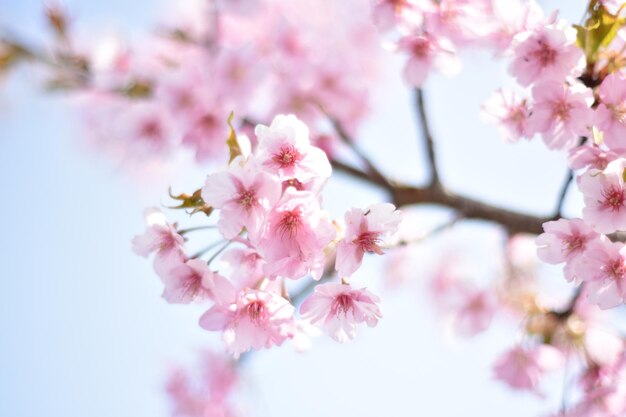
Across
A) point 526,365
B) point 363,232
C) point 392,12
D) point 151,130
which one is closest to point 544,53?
point 392,12

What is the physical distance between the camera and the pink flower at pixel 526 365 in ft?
8.14

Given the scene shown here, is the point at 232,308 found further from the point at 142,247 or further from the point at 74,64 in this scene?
the point at 74,64

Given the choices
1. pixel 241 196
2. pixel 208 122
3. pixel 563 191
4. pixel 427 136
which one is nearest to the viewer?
pixel 241 196

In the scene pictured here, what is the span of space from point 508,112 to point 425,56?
0.42 meters

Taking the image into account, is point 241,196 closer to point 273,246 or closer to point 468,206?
point 273,246

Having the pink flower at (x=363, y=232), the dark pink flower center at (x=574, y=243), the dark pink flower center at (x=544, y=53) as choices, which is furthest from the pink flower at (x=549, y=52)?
the pink flower at (x=363, y=232)

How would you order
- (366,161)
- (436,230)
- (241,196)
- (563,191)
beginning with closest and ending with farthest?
(241,196) < (563,191) < (436,230) < (366,161)

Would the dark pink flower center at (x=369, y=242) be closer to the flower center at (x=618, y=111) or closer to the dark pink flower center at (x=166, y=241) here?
the dark pink flower center at (x=166, y=241)

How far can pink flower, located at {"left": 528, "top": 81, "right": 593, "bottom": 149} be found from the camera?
1.56 m

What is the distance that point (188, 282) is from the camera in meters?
1.58

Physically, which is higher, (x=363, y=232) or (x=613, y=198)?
(x=363, y=232)

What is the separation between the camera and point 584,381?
2.40 metres

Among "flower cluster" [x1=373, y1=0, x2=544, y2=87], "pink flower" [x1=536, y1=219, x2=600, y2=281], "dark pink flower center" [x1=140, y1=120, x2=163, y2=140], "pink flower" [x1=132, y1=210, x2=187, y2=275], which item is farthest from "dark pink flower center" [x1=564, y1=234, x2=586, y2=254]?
"dark pink flower center" [x1=140, y1=120, x2=163, y2=140]

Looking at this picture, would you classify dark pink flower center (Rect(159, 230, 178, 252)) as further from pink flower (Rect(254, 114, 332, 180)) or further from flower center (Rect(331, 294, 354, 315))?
flower center (Rect(331, 294, 354, 315))
